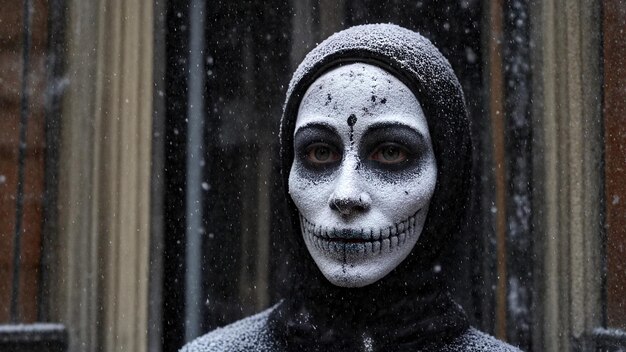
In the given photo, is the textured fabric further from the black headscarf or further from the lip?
the lip

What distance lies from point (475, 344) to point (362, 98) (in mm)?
802

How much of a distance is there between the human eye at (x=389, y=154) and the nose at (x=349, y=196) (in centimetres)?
10

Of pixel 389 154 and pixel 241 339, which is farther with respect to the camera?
pixel 241 339

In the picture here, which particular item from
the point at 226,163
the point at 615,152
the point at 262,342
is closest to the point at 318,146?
the point at 262,342

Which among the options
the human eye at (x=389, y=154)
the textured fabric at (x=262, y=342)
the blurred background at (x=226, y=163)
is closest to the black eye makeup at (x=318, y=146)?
the human eye at (x=389, y=154)

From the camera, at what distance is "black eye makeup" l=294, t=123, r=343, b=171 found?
2.42 m

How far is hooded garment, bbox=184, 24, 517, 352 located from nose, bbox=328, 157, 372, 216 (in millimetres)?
277

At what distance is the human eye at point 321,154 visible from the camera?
244cm

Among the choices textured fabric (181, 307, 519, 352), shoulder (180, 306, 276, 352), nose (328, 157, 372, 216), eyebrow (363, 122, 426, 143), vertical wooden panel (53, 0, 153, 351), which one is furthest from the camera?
vertical wooden panel (53, 0, 153, 351)

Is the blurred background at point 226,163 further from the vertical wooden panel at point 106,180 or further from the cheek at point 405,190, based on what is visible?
the cheek at point 405,190

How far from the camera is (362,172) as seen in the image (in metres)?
2.36

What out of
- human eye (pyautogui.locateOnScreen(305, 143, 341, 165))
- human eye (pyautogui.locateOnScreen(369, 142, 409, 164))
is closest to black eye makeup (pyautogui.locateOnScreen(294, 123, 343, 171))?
human eye (pyautogui.locateOnScreen(305, 143, 341, 165))

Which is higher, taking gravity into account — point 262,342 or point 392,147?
point 392,147

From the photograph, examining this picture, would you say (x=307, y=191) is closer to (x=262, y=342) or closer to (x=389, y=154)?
(x=389, y=154)
